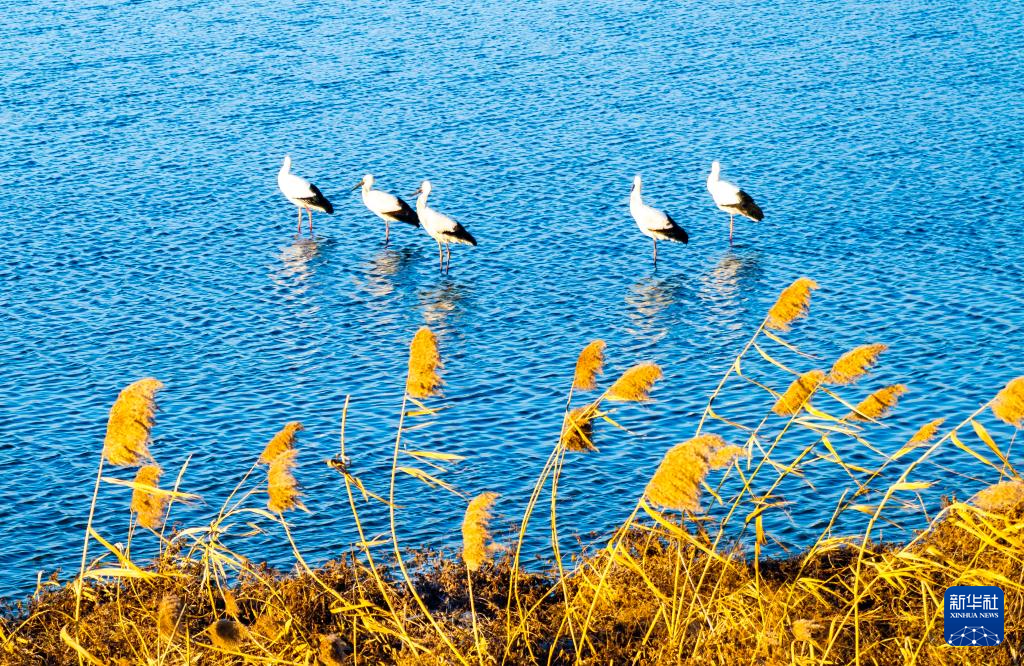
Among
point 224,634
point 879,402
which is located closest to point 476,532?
point 224,634

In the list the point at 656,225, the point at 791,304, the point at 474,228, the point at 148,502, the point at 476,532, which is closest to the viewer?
the point at 476,532

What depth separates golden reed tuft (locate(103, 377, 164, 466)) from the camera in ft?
44.1

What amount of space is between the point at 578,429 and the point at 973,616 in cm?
455

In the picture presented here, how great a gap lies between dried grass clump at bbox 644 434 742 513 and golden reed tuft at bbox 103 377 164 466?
469 centimetres

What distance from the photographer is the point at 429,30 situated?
5753 centimetres

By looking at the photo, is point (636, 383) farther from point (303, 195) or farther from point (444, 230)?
point (303, 195)

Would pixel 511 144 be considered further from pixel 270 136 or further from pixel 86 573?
pixel 86 573

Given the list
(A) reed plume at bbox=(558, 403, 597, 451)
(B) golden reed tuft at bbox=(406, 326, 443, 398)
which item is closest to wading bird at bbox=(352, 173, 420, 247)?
(B) golden reed tuft at bbox=(406, 326, 443, 398)

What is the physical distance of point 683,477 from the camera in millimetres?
12531

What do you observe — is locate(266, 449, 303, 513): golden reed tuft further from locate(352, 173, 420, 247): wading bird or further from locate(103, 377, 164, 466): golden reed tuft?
locate(352, 173, 420, 247): wading bird

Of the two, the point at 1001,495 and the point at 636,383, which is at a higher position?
the point at 636,383

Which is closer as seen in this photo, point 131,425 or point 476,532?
point 476,532

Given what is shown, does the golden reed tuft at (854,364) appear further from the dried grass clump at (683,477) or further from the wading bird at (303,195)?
the wading bird at (303,195)

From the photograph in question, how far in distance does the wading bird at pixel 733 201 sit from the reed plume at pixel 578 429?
73.9ft
